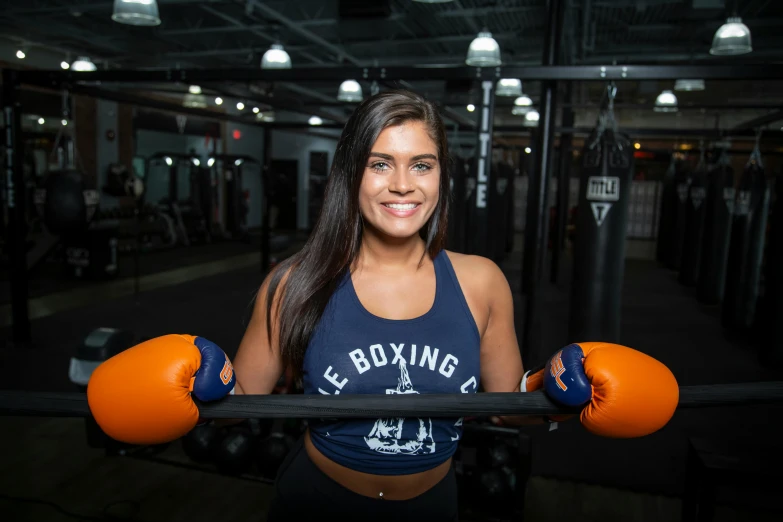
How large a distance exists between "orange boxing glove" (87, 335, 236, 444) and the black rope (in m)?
0.04

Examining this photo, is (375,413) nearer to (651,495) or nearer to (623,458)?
(651,495)

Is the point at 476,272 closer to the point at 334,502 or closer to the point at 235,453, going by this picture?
the point at 334,502

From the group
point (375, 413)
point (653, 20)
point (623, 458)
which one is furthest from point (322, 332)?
point (653, 20)

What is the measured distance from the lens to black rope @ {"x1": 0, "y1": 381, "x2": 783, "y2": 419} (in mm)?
1198

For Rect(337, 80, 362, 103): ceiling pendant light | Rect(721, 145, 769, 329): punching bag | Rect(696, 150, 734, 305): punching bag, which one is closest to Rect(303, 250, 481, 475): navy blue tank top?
Rect(721, 145, 769, 329): punching bag

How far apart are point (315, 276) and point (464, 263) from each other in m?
0.38

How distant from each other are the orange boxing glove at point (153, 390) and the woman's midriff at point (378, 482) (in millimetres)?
326

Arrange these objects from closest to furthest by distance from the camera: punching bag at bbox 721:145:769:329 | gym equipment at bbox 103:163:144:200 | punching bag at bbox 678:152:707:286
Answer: punching bag at bbox 721:145:769:329 → punching bag at bbox 678:152:707:286 → gym equipment at bbox 103:163:144:200

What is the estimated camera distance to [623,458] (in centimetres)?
332

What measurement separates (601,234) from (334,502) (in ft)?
9.89

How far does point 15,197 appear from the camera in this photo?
4.86m

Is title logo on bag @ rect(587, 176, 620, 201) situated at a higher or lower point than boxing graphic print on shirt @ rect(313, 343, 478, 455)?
higher

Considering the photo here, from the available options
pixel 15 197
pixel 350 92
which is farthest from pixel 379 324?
pixel 350 92

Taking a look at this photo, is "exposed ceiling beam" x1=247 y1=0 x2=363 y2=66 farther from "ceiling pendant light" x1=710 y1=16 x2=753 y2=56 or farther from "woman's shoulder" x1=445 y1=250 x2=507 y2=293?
"woman's shoulder" x1=445 y1=250 x2=507 y2=293
